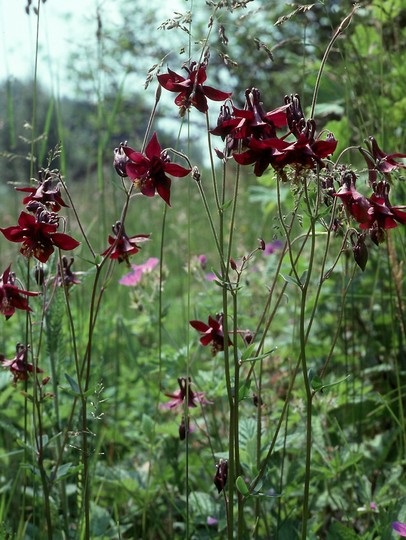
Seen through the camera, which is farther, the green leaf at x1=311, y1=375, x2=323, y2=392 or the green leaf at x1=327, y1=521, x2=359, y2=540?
the green leaf at x1=327, y1=521, x2=359, y2=540

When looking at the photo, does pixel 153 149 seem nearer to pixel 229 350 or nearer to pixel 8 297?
pixel 8 297

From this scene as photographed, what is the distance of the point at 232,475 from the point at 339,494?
0.86 meters

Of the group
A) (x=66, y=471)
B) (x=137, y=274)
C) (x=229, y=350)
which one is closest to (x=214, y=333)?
(x=66, y=471)

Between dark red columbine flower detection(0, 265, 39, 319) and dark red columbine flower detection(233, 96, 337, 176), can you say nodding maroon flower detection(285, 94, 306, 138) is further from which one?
dark red columbine flower detection(0, 265, 39, 319)

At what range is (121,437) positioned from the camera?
2.32 meters

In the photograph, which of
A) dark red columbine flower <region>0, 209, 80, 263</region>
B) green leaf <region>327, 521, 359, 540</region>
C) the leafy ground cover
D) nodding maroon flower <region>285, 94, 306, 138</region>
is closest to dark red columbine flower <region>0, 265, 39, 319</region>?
the leafy ground cover

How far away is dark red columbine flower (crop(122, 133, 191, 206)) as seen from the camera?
1.08m

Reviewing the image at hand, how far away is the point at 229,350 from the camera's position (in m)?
1.97

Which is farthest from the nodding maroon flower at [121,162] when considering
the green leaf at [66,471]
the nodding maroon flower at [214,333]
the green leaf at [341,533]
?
the green leaf at [341,533]

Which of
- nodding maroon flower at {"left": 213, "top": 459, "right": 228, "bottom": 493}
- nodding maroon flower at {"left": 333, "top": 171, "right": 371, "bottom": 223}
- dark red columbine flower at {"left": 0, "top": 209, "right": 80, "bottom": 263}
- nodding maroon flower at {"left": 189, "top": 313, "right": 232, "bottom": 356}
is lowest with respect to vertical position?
nodding maroon flower at {"left": 213, "top": 459, "right": 228, "bottom": 493}

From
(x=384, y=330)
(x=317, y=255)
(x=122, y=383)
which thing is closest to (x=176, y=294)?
(x=122, y=383)

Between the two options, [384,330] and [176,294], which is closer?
[384,330]

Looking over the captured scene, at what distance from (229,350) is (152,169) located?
38.3 inches

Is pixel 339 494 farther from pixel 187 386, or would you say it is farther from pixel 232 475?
pixel 232 475
